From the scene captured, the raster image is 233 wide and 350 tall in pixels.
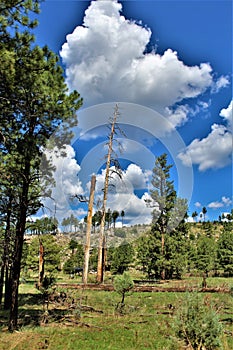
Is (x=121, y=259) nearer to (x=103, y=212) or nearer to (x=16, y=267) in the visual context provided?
(x=103, y=212)

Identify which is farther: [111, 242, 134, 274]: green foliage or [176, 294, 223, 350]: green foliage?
[111, 242, 134, 274]: green foliage

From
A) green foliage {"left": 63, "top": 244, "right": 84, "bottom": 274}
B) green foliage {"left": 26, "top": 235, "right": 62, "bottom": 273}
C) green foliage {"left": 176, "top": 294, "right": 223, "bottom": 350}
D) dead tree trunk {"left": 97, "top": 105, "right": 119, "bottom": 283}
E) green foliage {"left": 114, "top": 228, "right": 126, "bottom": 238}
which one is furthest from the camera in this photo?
green foliage {"left": 63, "top": 244, "right": 84, "bottom": 274}

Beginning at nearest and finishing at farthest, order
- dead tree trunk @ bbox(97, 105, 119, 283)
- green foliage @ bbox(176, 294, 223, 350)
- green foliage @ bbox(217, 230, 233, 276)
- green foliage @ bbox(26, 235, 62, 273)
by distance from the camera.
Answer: green foliage @ bbox(176, 294, 223, 350)
dead tree trunk @ bbox(97, 105, 119, 283)
green foliage @ bbox(26, 235, 62, 273)
green foliage @ bbox(217, 230, 233, 276)

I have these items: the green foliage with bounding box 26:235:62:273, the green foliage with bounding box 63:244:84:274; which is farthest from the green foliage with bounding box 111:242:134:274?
the green foliage with bounding box 26:235:62:273

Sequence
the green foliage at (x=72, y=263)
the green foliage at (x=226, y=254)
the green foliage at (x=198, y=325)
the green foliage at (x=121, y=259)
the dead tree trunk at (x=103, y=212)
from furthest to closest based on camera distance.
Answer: the green foliage at (x=72, y=263) → the green foliage at (x=121, y=259) → the green foliage at (x=226, y=254) → the dead tree trunk at (x=103, y=212) → the green foliage at (x=198, y=325)

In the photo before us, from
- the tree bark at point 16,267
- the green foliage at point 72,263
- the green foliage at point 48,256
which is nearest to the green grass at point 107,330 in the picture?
the tree bark at point 16,267

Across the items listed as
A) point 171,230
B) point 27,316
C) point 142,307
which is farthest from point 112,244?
point 27,316

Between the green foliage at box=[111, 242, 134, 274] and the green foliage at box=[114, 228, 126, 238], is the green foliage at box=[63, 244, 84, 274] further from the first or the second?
the green foliage at box=[114, 228, 126, 238]

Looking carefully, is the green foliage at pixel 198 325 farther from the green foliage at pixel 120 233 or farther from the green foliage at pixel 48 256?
the green foliage at pixel 48 256

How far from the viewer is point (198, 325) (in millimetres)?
5238

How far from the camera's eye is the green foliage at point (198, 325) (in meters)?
5.18

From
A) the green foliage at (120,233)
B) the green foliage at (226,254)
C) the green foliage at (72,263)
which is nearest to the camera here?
the green foliage at (120,233)

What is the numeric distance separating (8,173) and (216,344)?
727cm

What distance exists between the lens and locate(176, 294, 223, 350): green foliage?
17.0 ft
